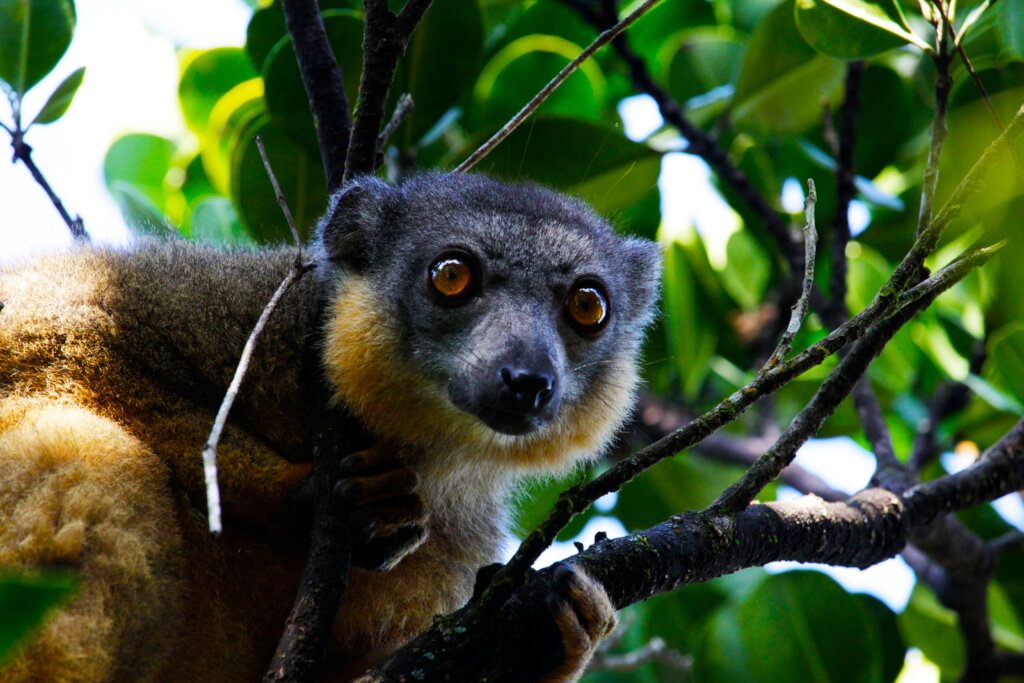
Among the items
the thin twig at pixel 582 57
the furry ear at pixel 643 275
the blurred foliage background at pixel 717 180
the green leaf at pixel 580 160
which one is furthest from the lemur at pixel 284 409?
the blurred foliage background at pixel 717 180

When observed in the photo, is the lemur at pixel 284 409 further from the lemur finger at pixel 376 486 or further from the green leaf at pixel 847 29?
the green leaf at pixel 847 29

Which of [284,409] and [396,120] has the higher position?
[396,120]

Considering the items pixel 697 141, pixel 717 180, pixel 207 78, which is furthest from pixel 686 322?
pixel 207 78

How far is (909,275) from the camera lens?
3.23m

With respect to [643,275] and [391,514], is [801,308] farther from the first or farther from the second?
[643,275]

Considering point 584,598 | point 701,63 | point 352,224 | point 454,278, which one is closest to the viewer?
point 584,598

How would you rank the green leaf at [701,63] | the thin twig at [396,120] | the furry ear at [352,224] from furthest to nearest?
the green leaf at [701,63], the furry ear at [352,224], the thin twig at [396,120]

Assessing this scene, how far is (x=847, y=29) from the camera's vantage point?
4281 millimetres

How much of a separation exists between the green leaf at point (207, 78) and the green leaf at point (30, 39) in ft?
6.54

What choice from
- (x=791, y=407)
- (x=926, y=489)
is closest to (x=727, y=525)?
(x=926, y=489)

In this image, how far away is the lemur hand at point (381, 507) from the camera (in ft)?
11.2

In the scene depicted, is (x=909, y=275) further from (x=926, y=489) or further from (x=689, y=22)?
(x=689, y=22)

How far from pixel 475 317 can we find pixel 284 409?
38.0 inches

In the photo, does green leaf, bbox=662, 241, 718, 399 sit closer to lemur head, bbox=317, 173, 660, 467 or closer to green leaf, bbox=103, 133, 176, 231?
lemur head, bbox=317, 173, 660, 467
